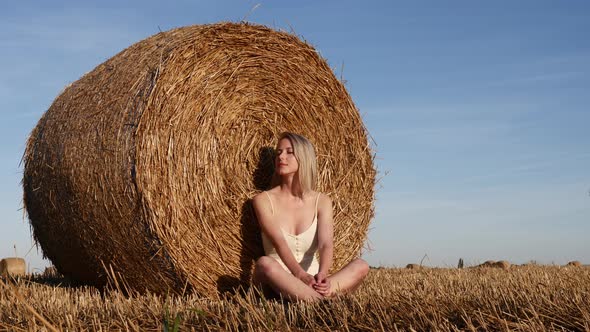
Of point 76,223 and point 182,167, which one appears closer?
point 182,167

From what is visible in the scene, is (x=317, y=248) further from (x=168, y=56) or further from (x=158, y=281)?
(x=168, y=56)

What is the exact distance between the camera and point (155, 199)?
4.71 m

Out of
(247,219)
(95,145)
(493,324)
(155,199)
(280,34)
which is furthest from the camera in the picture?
(280,34)

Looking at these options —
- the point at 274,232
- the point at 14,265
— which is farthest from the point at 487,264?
the point at 14,265

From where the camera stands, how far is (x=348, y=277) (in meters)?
4.91

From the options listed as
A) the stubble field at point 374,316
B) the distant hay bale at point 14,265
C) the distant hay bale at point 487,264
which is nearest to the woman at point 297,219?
the stubble field at point 374,316

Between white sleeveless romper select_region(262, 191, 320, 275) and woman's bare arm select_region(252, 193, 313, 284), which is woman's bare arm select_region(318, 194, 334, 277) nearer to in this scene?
white sleeveless romper select_region(262, 191, 320, 275)

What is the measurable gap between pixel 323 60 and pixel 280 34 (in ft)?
1.64

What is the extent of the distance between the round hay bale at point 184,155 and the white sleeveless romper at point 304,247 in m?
0.26

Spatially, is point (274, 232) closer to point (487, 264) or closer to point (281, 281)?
point (281, 281)

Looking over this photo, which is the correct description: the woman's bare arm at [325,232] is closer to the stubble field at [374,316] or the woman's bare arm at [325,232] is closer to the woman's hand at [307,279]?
the woman's hand at [307,279]

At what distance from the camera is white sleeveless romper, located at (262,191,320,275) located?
519 cm

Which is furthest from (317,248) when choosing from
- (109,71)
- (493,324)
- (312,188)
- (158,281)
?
(493,324)

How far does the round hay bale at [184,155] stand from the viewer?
15.8 ft
